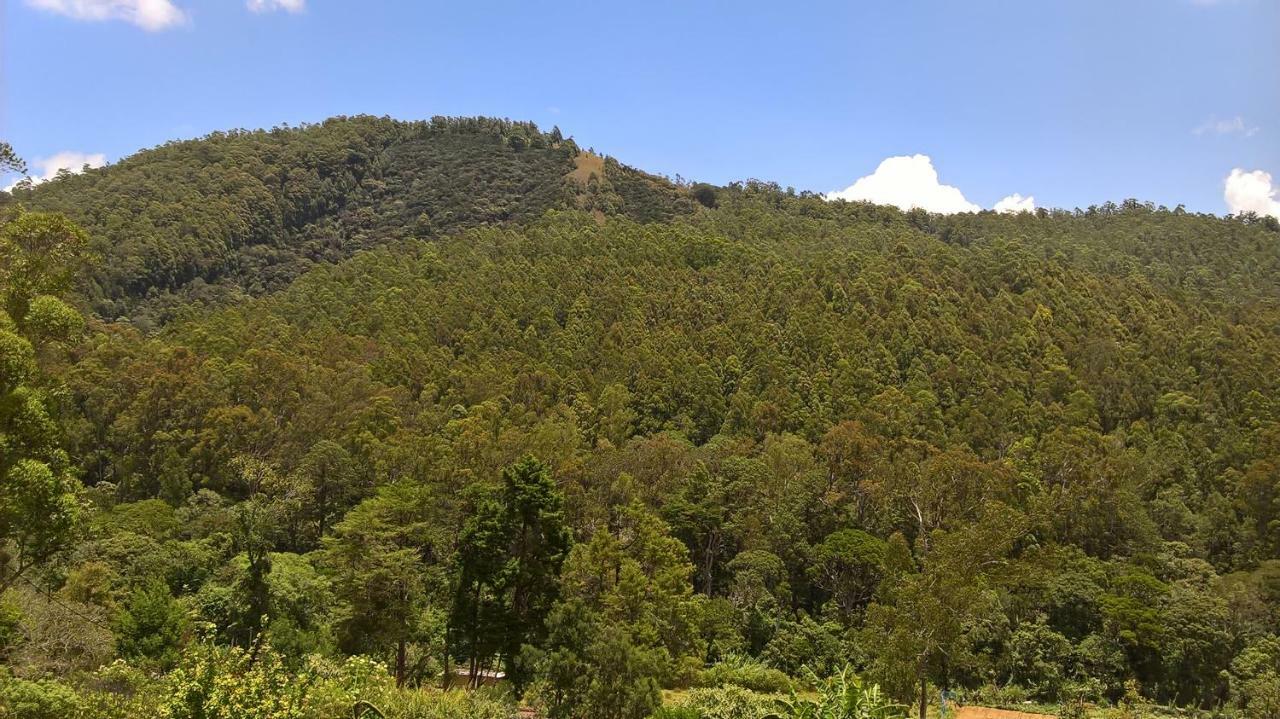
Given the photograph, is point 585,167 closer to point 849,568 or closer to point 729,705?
point 849,568

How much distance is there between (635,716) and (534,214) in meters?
98.8

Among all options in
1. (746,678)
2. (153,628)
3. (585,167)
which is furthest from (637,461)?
(585,167)

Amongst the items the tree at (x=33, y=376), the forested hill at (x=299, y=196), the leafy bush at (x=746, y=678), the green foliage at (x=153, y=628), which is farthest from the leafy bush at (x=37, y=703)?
the forested hill at (x=299, y=196)

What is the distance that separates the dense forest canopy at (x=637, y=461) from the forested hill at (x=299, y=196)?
94cm

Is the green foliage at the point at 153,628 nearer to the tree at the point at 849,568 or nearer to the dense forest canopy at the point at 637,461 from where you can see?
the dense forest canopy at the point at 637,461

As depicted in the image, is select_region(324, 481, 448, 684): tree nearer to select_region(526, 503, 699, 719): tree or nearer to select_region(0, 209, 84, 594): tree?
select_region(526, 503, 699, 719): tree

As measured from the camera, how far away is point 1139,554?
38.7 m

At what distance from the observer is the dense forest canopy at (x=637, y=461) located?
1814 centimetres

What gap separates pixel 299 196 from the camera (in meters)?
114

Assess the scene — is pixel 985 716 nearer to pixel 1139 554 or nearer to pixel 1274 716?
pixel 1274 716

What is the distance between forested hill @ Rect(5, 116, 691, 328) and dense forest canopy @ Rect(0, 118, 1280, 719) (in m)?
0.94

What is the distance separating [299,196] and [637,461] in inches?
3628

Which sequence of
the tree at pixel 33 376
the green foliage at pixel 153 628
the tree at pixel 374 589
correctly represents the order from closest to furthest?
the tree at pixel 33 376, the green foliage at pixel 153 628, the tree at pixel 374 589

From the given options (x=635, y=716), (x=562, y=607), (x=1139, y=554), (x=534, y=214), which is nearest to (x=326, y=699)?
(x=635, y=716)
